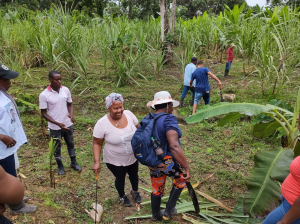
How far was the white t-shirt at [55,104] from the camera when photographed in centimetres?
294

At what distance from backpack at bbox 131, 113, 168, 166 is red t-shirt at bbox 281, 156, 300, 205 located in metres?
1.06

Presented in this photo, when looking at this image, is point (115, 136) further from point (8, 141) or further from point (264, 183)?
point (264, 183)

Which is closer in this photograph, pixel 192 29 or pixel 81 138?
pixel 81 138

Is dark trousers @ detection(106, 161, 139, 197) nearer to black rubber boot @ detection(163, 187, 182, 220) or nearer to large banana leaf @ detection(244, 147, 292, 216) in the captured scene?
black rubber boot @ detection(163, 187, 182, 220)

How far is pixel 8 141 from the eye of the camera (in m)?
2.14

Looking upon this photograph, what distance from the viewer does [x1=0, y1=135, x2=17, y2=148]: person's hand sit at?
2.10 metres

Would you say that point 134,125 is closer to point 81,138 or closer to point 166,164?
point 166,164

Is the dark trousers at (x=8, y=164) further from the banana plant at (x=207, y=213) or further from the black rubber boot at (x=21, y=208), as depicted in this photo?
the banana plant at (x=207, y=213)

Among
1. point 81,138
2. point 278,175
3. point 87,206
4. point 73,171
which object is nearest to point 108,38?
point 81,138

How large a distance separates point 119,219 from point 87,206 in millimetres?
406

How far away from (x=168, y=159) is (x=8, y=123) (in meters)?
1.55

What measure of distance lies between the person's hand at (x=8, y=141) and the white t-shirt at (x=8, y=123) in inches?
1.7

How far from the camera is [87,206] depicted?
2.72m

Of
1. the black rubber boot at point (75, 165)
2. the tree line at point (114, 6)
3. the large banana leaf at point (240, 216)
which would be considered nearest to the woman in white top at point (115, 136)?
the black rubber boot at point (75, 165)
